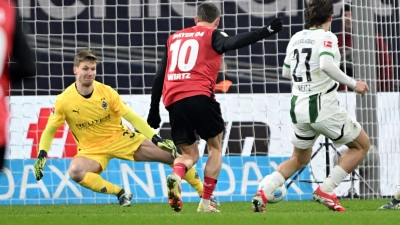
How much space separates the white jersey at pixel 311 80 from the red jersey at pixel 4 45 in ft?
→ 12.5

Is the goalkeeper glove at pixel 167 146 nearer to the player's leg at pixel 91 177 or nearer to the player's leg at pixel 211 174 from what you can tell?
the player's leg at pixel 211 174

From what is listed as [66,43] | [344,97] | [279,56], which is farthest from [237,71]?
[66,43]

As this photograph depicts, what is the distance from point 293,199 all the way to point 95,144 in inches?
95.3

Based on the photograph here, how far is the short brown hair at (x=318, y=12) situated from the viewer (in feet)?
24.3

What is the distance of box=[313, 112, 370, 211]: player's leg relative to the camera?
24.0 feet

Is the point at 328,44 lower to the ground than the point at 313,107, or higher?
higher

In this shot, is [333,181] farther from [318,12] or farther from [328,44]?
[318,12]

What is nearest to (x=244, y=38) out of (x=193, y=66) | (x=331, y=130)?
(x=193, y=66)

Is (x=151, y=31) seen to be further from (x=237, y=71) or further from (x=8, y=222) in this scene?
(x=8, y=222)

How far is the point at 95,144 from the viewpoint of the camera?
9.18 metres

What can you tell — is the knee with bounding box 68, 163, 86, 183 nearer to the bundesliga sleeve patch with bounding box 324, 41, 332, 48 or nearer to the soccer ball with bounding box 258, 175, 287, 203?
the soccer ball with bounding box 258, 175, 287, 203

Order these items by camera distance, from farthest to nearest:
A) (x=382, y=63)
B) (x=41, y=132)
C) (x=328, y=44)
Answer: (x=382, y=63) → (x=41, y=132) → (x=328, y=44)

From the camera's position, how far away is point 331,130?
24.3 feet

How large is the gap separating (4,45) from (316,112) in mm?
3908
